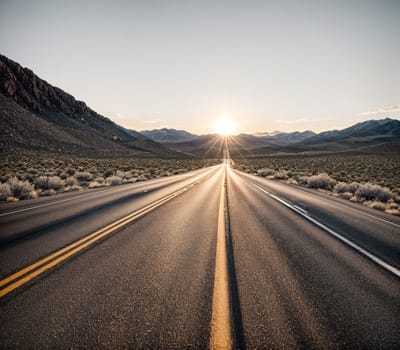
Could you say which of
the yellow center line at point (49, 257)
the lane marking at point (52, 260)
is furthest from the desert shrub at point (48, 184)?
the yellow center line at point (49, 257)

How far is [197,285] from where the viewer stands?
9.73 feet

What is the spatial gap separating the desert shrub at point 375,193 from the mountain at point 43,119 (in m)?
58.8

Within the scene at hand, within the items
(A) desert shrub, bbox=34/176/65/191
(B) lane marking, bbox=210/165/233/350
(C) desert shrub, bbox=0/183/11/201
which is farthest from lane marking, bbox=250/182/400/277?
(A) desert shrub, bbox=34/176/65/191

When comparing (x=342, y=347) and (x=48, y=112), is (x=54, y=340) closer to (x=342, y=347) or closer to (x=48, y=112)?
(x=342, y=347)

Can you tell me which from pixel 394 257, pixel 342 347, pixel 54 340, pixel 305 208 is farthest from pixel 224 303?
pixel 305 208

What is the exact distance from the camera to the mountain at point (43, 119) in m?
59.0

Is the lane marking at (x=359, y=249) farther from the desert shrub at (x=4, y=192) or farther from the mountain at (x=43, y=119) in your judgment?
the mountain at (x=43, y=119)

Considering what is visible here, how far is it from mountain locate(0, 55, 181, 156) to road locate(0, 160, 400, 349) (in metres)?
54.7

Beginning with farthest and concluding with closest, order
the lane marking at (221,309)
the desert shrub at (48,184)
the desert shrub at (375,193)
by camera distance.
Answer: the desert shrub at (48,184), the desert shrub at (375,193), the lane marking at (221,309)

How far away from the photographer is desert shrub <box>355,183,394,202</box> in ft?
35.7

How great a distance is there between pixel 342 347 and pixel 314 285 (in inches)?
42.4

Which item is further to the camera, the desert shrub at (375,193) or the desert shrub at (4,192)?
the desert shrub at (375,193)

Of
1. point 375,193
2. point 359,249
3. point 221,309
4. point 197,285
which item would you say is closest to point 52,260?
point 197,285

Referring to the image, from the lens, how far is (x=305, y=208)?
8.42m
